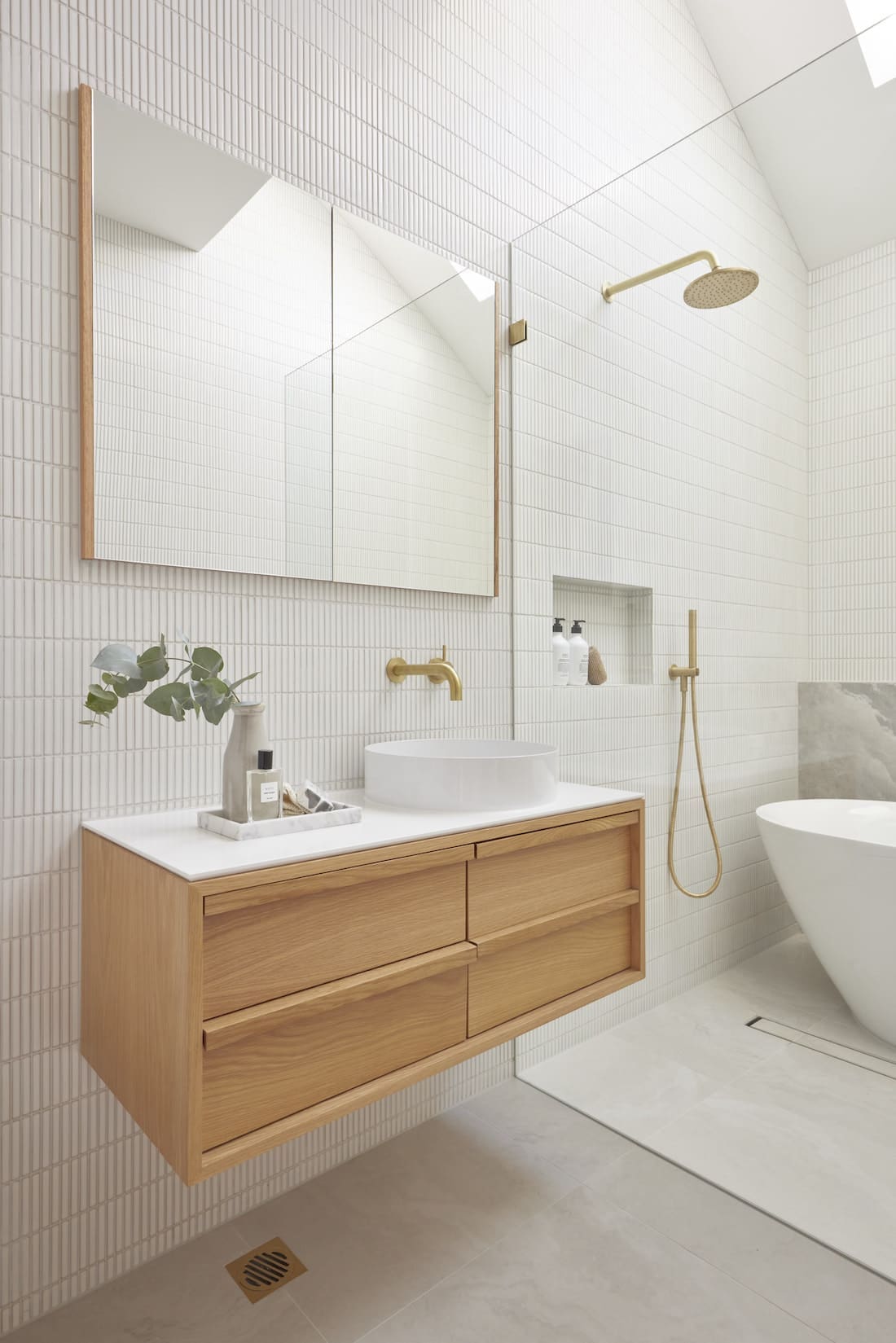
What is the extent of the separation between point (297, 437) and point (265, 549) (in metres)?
0.26

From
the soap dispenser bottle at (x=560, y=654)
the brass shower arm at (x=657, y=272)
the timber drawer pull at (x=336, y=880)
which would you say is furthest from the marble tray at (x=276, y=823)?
the brass shower arm at (x=657, y=272)

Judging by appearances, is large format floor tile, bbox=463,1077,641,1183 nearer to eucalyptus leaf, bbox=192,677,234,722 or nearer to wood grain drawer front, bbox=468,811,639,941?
wood grain drawer front, bbox=468,811,639,941

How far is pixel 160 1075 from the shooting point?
43.5 inches

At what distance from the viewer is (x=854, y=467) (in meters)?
1.64

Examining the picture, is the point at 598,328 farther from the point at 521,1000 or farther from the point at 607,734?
the point at 521,1000

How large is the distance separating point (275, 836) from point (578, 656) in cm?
113

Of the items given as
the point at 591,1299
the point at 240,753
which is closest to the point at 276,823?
the point at 240,753

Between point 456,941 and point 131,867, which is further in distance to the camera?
point 456,941

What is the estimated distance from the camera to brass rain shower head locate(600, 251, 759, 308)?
180 centimetres

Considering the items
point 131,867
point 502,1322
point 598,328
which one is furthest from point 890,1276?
point 598,328

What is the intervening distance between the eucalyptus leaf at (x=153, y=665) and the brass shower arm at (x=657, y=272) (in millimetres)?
1566

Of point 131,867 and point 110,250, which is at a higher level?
point 110,250

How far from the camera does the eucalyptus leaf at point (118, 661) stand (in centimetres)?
118

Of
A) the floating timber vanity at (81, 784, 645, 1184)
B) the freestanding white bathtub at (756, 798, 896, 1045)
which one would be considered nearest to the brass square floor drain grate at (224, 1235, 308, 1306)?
the floating timber vanity at (81, 784, 645, 1184)
